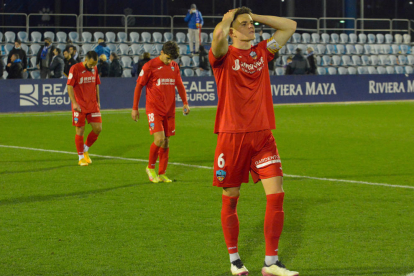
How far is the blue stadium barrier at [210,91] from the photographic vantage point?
20.4 m

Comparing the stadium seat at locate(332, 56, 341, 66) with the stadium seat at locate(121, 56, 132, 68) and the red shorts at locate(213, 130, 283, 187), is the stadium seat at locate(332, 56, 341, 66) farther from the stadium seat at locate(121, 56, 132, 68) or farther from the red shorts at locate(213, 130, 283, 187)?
the red shorts at locate(213, 130, 283, 187)

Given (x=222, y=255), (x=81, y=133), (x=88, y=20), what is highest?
(x=88, y=20)

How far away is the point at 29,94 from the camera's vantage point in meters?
20.5

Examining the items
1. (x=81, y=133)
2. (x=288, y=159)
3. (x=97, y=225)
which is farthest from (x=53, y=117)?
(x=97, y=225)

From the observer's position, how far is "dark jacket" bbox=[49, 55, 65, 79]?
2089cm

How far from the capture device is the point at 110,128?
1645 cm

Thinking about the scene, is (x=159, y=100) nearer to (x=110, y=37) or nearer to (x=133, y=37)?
(x=110, y=37)

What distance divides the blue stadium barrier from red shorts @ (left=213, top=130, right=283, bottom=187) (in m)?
16.9

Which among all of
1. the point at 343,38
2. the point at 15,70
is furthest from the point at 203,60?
the point at 343,38

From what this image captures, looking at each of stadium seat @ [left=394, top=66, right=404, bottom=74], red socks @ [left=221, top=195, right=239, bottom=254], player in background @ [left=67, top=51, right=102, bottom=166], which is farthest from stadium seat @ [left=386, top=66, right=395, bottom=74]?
red socks @ [left=221, top=195, right=239, bottom=254]

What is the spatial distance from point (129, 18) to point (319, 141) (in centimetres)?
1657

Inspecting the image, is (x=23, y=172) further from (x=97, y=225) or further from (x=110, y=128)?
(x=110, y=128)

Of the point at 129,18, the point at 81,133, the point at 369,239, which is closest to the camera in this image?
the point at 369,239

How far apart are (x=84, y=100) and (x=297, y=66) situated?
15.8 metres
